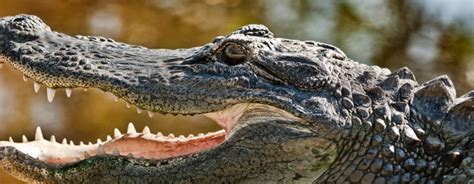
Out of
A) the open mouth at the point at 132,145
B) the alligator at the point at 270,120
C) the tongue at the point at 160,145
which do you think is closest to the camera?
the alligator at the point at 270,120

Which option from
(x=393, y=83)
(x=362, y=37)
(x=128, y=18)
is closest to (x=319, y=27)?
(x=362, y=37)

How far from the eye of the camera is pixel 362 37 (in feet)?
32.4

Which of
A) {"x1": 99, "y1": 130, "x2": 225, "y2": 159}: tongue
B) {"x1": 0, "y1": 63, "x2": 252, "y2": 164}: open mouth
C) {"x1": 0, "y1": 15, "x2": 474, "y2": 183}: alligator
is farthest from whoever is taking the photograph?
{"x1": 99, "y1": 130, "x2": 225, "y2": 159}: tongue

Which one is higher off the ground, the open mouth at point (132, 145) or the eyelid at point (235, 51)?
the eyelid at point (235, 51)

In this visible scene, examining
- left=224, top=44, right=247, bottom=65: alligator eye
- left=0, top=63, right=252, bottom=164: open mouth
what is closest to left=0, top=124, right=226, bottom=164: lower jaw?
left=0, top=63, right=252, bottom=164: open mouth

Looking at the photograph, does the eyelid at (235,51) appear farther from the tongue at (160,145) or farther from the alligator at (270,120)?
the tongue at (160,145)

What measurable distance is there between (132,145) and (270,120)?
683 mm

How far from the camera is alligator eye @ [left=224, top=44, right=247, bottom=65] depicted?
398cm

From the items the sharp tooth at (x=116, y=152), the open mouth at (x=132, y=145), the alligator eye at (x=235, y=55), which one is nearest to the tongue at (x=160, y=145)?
the open mouth at (x=132, y=145)

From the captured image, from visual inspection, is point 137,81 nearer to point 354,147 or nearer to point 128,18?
point 354,147

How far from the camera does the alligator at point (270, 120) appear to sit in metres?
3.85

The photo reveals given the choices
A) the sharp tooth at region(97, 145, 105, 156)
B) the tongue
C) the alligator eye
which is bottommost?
the sharp tooth at region(97, 145, 105, 156)

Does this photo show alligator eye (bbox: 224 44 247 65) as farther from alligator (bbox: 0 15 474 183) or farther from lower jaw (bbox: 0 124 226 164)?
lower jaw (bbox: 0 124 226 164)

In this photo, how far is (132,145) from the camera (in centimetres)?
418
